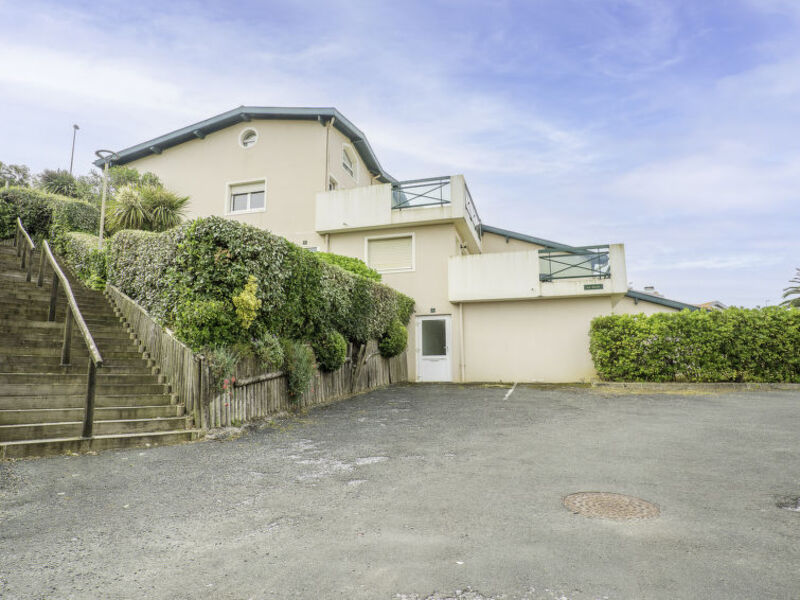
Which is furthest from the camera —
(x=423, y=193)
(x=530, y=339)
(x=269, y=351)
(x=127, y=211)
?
(x=423, y=193)

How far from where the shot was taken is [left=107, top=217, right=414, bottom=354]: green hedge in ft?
24.0

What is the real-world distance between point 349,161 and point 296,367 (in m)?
13.9

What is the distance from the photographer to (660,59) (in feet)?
45.2

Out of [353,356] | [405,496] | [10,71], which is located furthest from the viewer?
[353,356]

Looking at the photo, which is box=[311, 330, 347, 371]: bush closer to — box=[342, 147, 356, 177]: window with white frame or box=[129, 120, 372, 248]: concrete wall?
box=[129, 120, 372, 248]: concrete wall

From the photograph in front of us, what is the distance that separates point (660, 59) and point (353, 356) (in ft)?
43.8

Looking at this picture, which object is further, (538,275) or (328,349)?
(538,275)

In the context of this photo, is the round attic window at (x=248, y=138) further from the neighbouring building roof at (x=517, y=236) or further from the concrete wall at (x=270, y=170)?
the neighbouring building roof at (x=517, y=236)

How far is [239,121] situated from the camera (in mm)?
18453

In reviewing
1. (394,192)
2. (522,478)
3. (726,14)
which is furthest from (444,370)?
(726,14)

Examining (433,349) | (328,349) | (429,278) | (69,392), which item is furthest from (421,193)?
(69,392)

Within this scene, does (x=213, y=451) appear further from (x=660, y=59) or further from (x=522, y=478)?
(x=660, y=59)

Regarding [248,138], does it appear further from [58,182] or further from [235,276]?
[58,182]

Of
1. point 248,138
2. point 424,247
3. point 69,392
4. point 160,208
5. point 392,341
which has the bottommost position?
point 69,392
